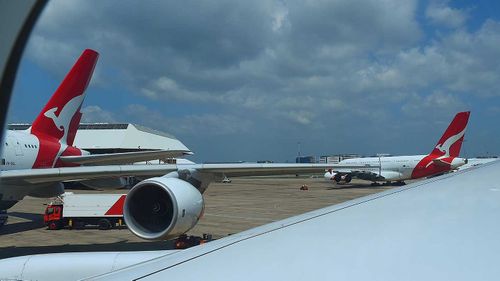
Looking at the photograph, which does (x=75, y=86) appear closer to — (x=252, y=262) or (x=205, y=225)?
(x=205, y=225)

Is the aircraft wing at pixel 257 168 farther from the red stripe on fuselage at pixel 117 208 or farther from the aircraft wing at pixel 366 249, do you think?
the red stripe on fuselage at pixel 117 208

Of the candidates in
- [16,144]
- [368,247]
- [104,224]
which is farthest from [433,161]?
[368,247]

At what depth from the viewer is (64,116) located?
512 inches

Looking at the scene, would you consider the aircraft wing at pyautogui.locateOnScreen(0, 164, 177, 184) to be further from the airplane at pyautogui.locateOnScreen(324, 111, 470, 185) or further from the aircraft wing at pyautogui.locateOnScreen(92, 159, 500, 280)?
the airplane at pyautogui.locateOnScreen(324, 111, 470, 185)

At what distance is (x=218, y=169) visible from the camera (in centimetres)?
807

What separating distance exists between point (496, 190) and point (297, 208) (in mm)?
19684

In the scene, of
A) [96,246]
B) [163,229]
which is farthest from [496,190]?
[96,246]

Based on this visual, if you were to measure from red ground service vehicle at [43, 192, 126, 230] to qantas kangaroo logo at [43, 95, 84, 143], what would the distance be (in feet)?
7.73

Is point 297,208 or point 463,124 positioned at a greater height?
point 463,124

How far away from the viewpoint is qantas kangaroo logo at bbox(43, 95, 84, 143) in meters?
12.7

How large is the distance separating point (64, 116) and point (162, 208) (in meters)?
6.94

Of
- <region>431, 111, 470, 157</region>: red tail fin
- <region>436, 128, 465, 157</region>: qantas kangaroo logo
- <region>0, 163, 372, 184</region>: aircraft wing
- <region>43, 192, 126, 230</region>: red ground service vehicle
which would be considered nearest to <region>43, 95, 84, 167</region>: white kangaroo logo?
<region>43, 192, 126, 230</region>: red ground service vehicle

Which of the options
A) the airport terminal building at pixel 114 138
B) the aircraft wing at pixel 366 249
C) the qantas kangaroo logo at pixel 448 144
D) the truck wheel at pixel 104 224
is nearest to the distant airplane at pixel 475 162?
the qantas kangaroo logo at pixel 448 144

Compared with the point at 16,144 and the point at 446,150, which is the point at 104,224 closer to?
the point at 16,144
